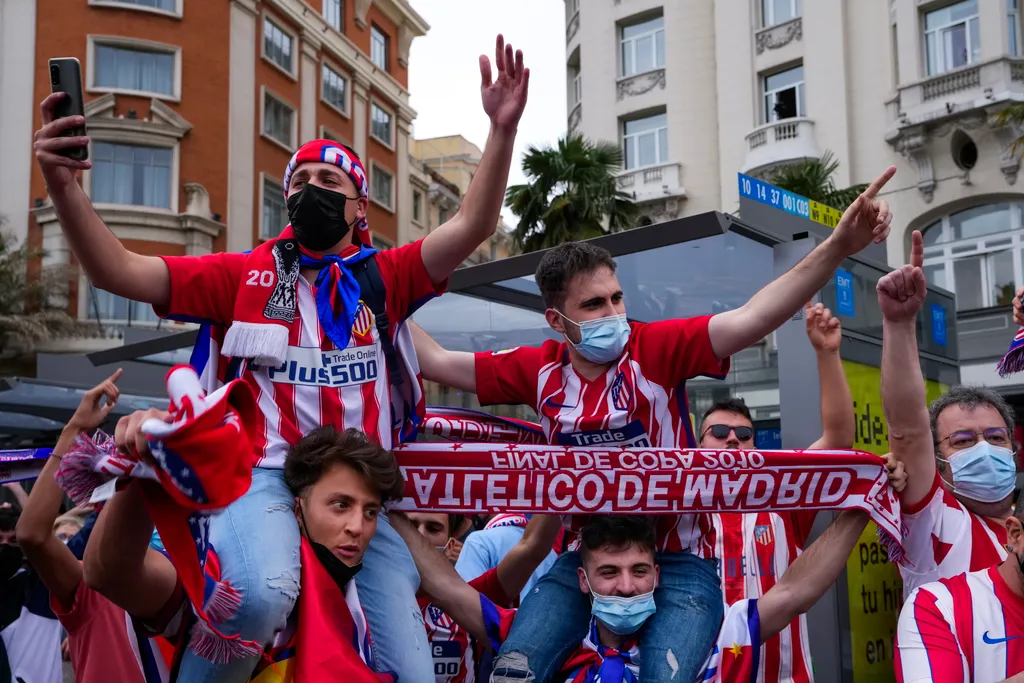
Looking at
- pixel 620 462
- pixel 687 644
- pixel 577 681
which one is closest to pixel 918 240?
pixel 620 462

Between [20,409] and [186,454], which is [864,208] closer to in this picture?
[186,454]

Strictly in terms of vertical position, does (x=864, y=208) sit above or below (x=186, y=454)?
above

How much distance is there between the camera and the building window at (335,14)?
118ft

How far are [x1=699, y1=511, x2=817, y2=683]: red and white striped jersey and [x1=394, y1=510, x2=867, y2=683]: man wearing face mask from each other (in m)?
0.89

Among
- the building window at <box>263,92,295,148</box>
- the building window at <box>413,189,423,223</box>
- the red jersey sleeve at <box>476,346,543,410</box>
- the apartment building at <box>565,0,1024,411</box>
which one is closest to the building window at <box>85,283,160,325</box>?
the building window at <box>263,92,295,148</box>

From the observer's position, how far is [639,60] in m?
29.5

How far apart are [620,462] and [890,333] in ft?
3.49

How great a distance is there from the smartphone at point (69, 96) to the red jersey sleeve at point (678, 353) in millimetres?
1948

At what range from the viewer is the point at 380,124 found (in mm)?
38500

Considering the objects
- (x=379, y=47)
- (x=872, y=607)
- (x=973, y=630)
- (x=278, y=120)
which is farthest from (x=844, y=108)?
(x=973, y=630)

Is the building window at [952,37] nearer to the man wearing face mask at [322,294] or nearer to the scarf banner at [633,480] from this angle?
the scarf banner at [633,480]

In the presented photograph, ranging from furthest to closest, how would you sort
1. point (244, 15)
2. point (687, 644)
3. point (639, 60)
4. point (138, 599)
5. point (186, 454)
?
1. point (244, 15)
2. point (639, 60)
3. point (687, 644)
4. point (138, 599)
5. point (186, 454)

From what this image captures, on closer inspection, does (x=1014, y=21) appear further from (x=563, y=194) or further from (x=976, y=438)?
(x=976, y=438)

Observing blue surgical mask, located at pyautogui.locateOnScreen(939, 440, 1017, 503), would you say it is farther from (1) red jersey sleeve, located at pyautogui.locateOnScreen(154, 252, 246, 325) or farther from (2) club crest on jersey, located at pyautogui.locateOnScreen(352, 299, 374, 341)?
(1) red jersey sleeve, located at pyautogui.locateOnScreen(154, 252, 246, 325)
